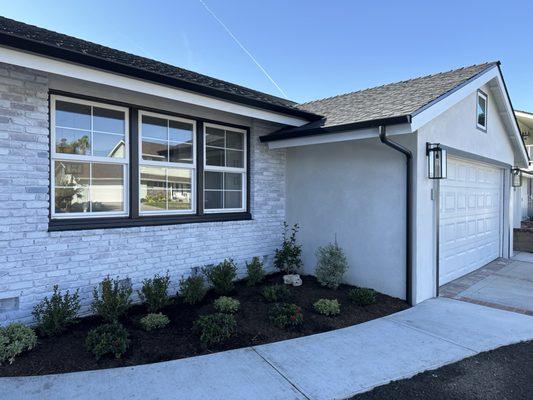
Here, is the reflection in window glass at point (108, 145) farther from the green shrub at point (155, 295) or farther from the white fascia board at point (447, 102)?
the white fascia board at point (447, 102)

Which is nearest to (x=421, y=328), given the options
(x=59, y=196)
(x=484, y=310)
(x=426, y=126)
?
(x=484, y=310)

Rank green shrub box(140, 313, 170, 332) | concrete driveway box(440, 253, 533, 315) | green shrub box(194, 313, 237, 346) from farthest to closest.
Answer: concrete driveway box(440, 253, 533, 315)
green shrub box(140, 313, 170, 332)
green shrub box(194, 313, 237, 346)

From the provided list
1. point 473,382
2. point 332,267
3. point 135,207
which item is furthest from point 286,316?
point 135,207

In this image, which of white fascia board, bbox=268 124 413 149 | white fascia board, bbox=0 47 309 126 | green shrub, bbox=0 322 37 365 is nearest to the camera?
green shrub, bbox=0 322 37 365

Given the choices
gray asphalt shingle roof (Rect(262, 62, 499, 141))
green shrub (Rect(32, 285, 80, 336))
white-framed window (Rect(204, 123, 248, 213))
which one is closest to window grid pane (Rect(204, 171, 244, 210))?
white-framed window (Rect(204, 123, 248, 213))

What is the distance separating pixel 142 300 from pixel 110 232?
1171 millimetres

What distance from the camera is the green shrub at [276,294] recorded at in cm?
561

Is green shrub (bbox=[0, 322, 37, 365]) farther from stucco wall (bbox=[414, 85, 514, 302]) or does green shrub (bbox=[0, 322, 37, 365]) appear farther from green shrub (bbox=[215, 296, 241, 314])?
stucco wall (bbox=[414, 85, 514, 302])

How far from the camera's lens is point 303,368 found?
11.9ft

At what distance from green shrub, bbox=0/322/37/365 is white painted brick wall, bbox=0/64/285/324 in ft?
2.25

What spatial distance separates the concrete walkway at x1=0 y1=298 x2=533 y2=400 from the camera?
314 centimetres

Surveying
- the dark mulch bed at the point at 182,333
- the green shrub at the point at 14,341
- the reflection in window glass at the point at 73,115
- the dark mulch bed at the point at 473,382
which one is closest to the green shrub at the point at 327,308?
the dark mulch bed at the point at 182,333

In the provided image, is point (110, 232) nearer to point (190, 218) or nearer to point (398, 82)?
point (190, 218)

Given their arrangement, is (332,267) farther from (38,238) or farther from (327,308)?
(38,238)
